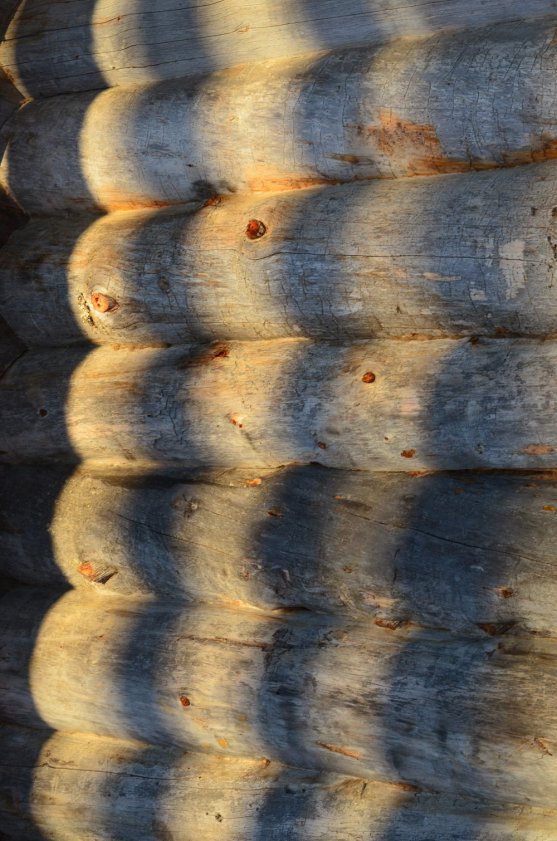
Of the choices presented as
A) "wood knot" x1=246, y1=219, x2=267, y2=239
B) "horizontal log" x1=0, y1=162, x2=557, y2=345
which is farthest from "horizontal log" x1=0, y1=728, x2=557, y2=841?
"wood knot" x1=246, y1=219, x2=267, y2=239

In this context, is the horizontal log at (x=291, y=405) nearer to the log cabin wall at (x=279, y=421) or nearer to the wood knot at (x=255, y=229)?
the log cabin wall at (x=279, y=421)

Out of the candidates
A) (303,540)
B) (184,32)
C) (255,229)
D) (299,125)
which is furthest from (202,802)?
(184,32)

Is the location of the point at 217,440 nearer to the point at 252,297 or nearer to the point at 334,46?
the point at 252,297

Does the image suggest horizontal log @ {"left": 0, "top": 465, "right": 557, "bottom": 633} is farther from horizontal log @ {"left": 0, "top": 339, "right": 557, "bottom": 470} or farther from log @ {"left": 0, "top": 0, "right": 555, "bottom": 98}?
log @ {"left": 0, "top": 0, "right": 555, "bottom": 98}

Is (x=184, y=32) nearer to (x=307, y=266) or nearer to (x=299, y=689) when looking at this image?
(x=307, y=266)

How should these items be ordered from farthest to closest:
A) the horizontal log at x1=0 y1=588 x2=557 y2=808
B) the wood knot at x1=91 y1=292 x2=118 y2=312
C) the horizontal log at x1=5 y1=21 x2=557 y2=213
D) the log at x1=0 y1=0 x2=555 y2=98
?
the wood knot at x1=91 y1=292 x2=118 y2=312, the log at x1=0 y1=0 x2=555 y2=98, the horizontal log at x1=5 y1=21 x2=557 y2=213, the horizontal log at x1=0 y1=588 x2=557 y2=808

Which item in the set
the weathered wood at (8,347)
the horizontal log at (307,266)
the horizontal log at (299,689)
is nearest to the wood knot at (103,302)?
the horizontal log at (307,266)

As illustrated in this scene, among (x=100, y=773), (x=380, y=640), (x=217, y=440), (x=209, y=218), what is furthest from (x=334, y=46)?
(x=100, y=773)
